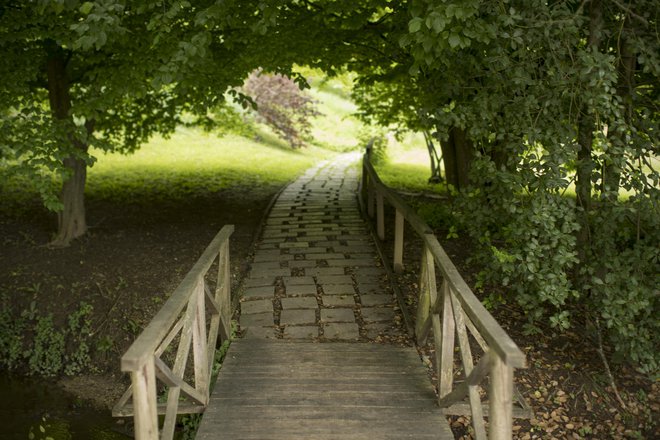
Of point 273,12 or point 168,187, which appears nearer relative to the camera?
point 273,12

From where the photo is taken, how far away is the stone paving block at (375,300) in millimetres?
6461

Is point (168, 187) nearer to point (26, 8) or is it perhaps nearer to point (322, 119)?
point (26, 8)

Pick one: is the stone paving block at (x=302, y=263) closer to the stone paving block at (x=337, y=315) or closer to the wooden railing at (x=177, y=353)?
the stone paving block at (x=337, y=315)

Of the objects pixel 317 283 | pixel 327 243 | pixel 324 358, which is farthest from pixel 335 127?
pixel 324 358

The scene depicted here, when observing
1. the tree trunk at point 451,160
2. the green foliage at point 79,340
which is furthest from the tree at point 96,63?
the tree trunk at point 451,160

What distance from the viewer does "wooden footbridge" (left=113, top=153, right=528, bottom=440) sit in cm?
336

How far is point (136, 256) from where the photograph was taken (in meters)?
8.32

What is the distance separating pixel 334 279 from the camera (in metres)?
7.22

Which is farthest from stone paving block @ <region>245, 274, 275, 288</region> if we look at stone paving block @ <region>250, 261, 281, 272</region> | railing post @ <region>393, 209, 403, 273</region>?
railing post @ <region>393, 209, 403, 273</region>

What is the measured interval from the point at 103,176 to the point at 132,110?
5092mm

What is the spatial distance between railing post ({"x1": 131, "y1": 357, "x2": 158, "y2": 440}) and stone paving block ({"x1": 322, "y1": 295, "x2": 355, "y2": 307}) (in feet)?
11.3

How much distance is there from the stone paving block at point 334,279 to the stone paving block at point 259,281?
60 cm

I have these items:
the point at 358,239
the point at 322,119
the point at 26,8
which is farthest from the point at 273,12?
the point at 322,119

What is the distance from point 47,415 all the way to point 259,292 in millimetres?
2614
